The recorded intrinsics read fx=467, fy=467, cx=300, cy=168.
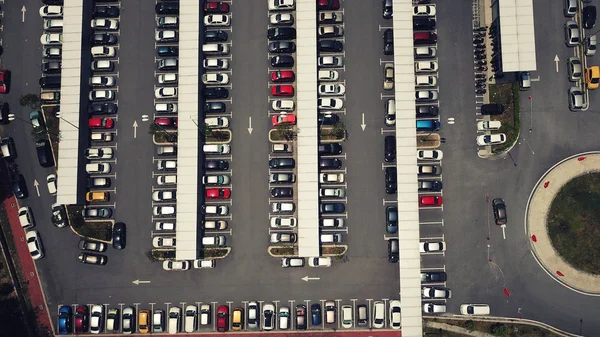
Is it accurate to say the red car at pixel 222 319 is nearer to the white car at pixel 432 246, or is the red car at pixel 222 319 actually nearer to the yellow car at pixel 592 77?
the white car at pixel 432 246

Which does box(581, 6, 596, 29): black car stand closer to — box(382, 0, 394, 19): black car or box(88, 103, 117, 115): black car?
box(382, 0, 394, 19): black car

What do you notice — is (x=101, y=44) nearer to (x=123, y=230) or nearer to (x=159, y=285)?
(x=123, y=230)

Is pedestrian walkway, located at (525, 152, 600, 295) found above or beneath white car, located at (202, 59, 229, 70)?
beneath

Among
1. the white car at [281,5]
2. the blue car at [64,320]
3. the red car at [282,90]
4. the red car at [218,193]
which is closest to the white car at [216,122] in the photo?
the red car at [282,90]

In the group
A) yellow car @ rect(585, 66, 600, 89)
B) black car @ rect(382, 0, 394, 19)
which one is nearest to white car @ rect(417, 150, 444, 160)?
black car @ rect(382, 0, 394, 19)

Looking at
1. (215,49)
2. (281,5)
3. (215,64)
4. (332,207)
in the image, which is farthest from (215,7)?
(332,207)

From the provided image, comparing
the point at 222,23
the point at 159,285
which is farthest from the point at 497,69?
the point at 159,285
